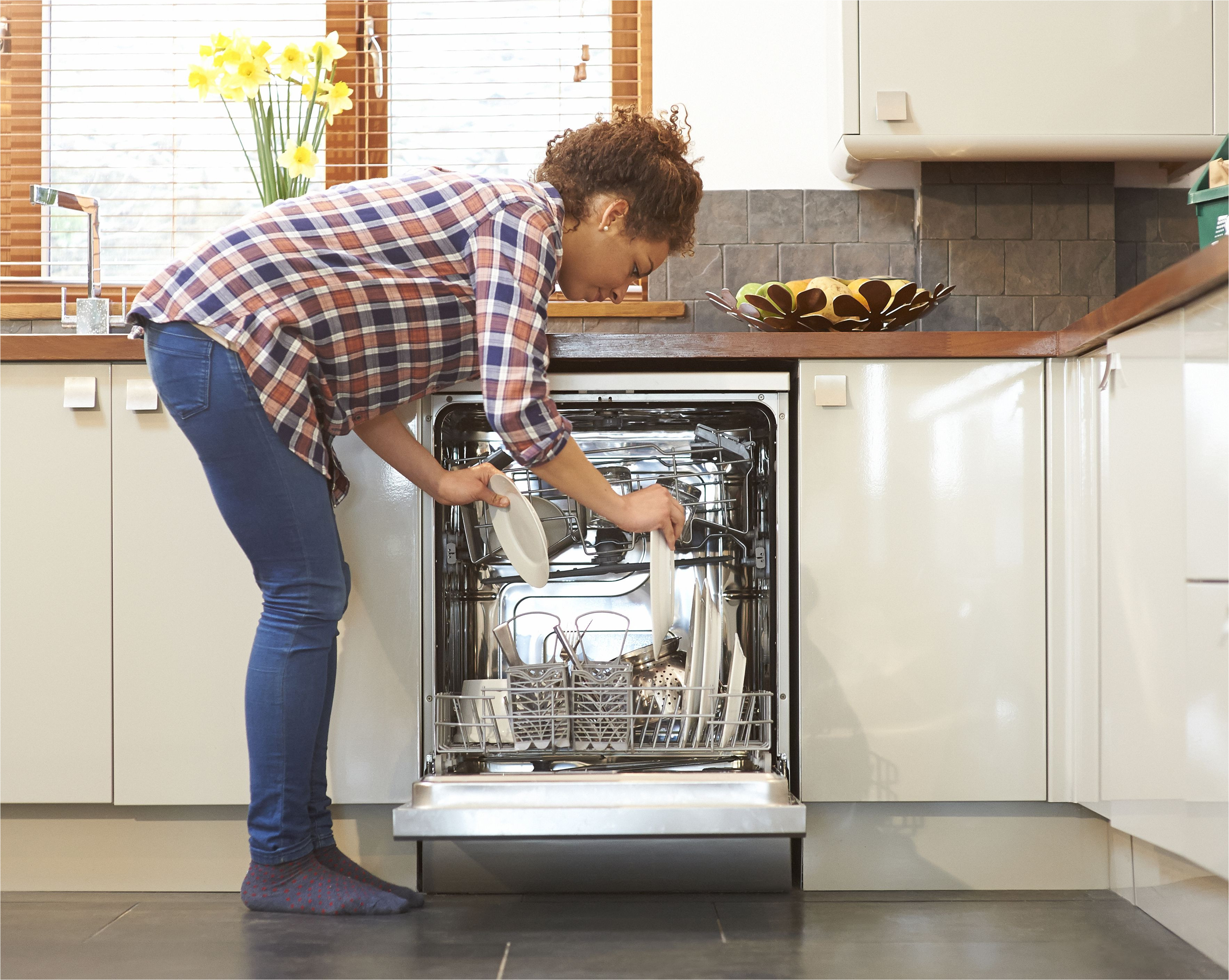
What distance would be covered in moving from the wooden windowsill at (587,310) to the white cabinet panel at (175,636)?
0.82 metres

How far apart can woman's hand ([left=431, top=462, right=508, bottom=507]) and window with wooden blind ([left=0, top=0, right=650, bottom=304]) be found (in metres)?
1.07

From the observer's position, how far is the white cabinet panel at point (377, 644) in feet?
5.42

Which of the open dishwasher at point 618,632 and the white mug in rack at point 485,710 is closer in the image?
the open dishwasher at point 618,632

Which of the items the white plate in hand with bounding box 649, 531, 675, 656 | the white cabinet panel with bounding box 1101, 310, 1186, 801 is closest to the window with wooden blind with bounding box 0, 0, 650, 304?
the white plate in hand with bounding box 649, 531, 675, 656

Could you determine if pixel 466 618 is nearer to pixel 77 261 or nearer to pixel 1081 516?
pixel 1081 516

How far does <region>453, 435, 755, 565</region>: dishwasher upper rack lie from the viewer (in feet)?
5.54

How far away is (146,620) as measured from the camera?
166 centimetres

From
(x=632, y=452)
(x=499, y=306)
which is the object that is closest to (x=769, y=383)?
(x=632, y=452)

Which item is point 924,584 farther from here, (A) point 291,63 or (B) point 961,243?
(A) point 291,63

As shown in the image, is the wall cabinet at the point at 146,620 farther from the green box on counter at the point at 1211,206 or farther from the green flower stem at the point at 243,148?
the green box on counter at the point at 1211,206

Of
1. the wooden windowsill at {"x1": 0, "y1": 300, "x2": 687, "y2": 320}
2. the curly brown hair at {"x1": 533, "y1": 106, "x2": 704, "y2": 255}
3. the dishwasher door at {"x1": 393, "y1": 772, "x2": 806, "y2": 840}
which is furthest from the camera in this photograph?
the wooden windowsill at {"x1": 0, "y1": 300, "x2": 687, "y2": 320}

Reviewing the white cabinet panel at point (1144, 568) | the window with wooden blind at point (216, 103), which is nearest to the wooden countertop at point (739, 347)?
the white cabinet panel at point (1144, 568)

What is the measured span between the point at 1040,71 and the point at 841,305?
0.65 m

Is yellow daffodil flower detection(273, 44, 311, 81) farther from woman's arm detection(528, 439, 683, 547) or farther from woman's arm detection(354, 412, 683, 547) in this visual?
woman's arm detection(528, 439, 683, 547)
